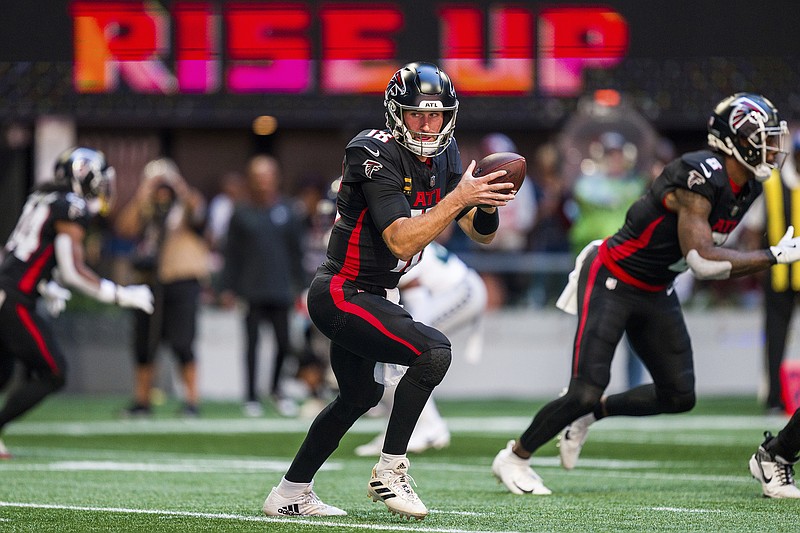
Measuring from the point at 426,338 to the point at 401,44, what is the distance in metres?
9.51

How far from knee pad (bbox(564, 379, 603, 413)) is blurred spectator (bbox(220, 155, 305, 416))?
5489 mm

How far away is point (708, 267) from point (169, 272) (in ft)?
20.5

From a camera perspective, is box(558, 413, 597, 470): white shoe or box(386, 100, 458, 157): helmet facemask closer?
box(386, 100, 458, 157): helmet facemask

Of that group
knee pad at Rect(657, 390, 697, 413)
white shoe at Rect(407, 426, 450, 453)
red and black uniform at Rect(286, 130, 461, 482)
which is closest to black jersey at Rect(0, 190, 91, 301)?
white shoe at Rect(407, 426, 450, 453)

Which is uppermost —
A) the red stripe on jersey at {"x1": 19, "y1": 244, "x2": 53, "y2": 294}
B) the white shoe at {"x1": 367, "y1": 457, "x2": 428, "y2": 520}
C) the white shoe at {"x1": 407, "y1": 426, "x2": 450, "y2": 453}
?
the red stripe on jersey at {"x1": 19, "y1": 244, "x2": 53, "y2": 294}

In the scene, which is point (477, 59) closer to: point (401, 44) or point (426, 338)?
point (401, 44)

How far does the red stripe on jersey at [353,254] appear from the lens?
546 cm

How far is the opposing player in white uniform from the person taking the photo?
8.46 m

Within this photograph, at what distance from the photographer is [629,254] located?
6477mm

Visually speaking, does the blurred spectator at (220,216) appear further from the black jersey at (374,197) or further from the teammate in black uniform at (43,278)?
the black jersey at (374,197)

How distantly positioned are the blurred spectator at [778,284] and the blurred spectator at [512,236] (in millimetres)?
3039

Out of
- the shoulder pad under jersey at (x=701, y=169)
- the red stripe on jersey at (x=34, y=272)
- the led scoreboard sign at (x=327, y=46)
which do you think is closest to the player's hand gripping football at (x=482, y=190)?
the shoulder pad under jersey at (x=701, y=169)

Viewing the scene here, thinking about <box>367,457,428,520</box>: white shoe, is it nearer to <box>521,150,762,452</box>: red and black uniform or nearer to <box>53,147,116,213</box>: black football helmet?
<box>521,150,762,452</box>: red and black uniform

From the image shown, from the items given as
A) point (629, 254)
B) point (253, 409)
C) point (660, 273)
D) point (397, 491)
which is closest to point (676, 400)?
point (660, 273)
